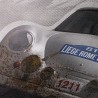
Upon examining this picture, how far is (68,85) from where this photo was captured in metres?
2.85

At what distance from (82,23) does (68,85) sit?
3.52 ft

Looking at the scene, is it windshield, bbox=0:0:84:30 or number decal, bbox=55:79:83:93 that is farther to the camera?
windshield, bbox=0:0:84:30

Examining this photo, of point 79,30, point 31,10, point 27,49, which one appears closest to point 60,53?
point 27,49

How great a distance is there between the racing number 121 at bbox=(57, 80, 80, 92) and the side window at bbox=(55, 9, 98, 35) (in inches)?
31.8

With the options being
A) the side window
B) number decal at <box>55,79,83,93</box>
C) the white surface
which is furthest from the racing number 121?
the white surface

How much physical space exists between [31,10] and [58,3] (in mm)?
727

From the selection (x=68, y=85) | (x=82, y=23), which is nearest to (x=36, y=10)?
(x=82, y=23)

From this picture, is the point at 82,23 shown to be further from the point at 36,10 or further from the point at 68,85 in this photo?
the point at 36,10

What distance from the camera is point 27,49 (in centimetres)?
320

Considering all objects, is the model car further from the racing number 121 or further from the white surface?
the white surface

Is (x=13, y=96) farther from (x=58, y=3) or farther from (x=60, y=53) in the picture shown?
(x=58, y=3)

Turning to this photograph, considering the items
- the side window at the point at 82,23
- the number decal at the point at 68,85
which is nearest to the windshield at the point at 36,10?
the side window at the point at 82,23

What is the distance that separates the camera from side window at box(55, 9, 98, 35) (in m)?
3.55

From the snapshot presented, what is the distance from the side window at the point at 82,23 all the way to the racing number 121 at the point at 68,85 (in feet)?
2.65
